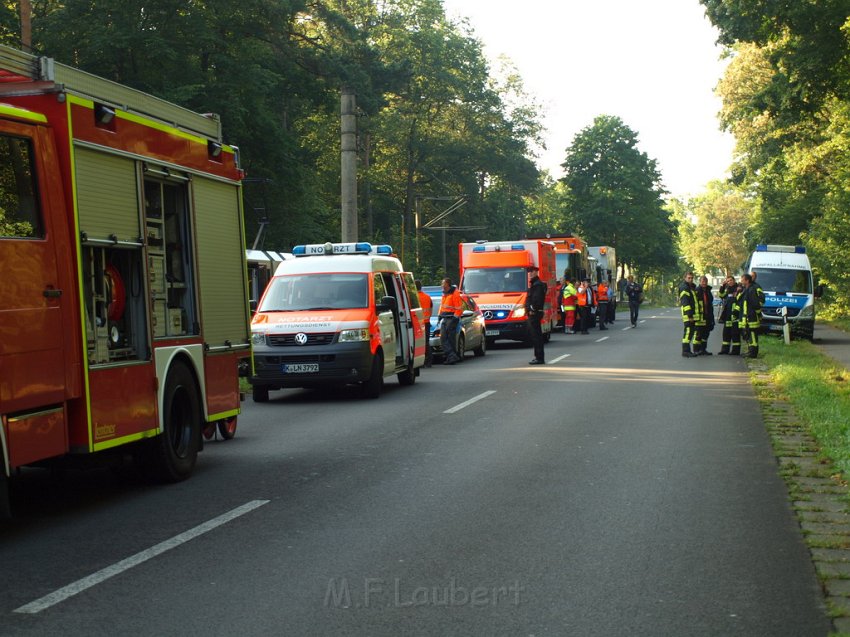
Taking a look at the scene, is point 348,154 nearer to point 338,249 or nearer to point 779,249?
point 338,249

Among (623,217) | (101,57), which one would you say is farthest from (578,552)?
(623,217)

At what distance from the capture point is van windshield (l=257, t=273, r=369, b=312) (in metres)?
16.7

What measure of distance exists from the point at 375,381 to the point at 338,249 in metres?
3.19

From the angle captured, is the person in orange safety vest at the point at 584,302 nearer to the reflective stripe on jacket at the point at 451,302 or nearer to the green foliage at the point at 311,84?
the green foliage at the point at 311,84

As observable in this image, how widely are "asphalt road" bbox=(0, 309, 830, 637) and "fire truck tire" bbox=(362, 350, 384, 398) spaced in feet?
9.98

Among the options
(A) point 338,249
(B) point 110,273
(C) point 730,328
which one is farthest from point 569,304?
(B) point 110,273

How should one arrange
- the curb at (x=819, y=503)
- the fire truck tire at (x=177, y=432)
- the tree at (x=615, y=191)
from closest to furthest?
the curb at (x=819, y=503), the fire truck tire at (x=177, y=432), the tree at (x=615, y=191)

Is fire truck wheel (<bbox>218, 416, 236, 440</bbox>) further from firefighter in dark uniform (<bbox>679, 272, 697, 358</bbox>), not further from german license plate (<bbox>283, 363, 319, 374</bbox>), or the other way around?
firefighter in dark uniform (<bbox>679, 272, 697, 358</bbox>)

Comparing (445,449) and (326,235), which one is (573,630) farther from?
(326,235)

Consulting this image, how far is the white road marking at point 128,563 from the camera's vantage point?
5656mm

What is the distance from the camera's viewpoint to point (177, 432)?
31.3ft

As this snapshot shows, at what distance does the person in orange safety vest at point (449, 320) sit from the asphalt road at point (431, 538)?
424 inches

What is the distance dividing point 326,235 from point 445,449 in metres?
40.6
